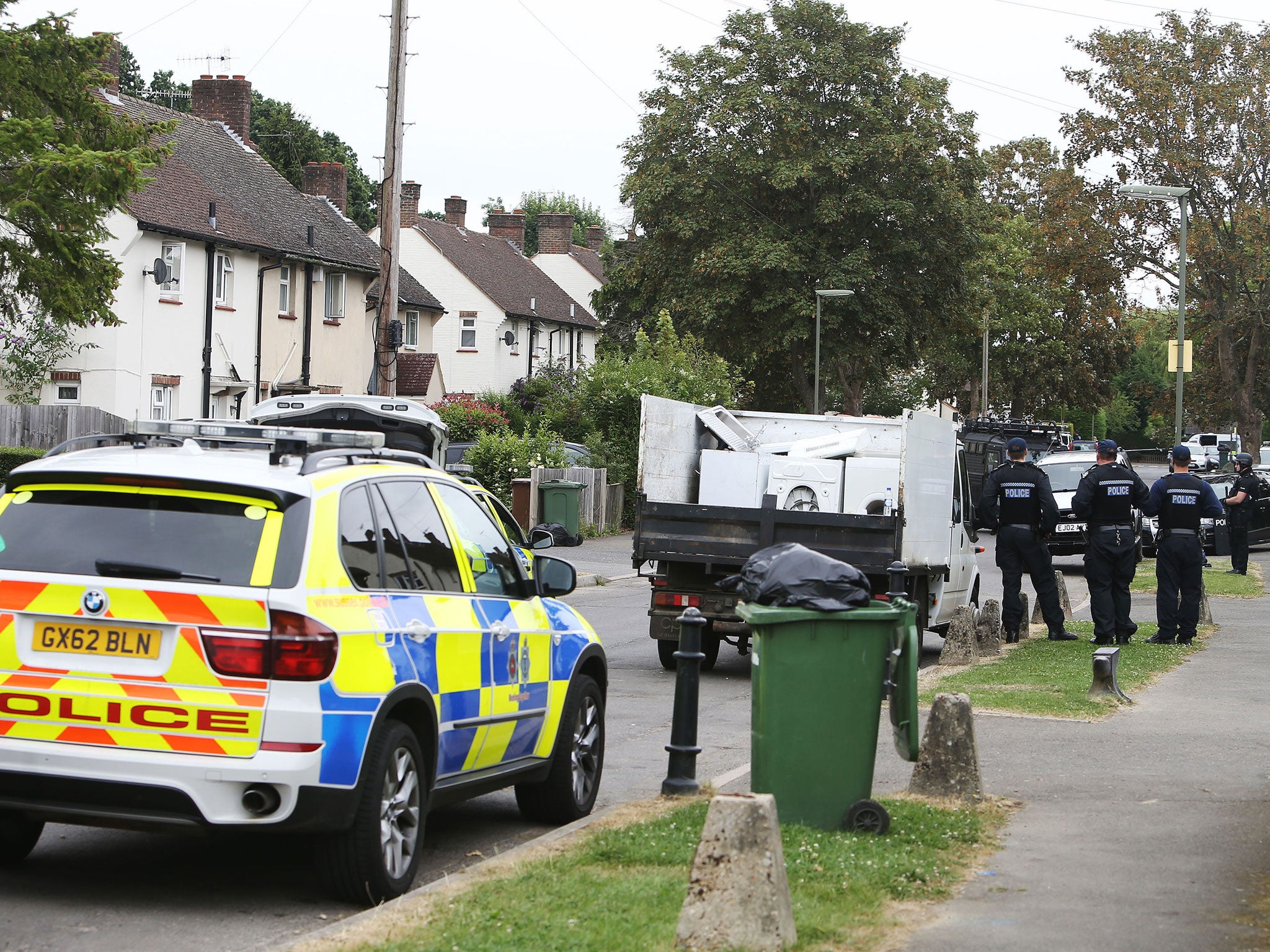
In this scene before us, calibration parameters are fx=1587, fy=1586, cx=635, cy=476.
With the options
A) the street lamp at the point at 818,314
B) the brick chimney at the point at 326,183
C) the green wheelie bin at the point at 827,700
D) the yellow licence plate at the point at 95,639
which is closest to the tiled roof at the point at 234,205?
the brick chimney at the point at 326,183

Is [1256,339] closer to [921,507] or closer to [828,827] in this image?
[921,507]

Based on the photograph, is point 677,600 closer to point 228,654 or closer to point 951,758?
point 951,758

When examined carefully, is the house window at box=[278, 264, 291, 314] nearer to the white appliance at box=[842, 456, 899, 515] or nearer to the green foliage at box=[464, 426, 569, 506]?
the green foliage at box=[464, 426, 569, 506]

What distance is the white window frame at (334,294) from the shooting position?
40344 mm

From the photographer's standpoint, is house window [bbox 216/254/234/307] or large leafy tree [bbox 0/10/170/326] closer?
large leafy tree [bbox 0/10/170/326]

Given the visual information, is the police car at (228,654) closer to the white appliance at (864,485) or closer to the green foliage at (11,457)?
the white appliance at (864,485)

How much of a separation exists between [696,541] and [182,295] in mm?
22443

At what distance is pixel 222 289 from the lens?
1375 inches

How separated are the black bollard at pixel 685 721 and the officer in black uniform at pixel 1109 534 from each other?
851 centimetres

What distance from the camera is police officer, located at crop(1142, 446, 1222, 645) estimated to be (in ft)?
50.9

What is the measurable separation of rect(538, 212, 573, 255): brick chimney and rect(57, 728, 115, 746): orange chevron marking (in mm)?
70306

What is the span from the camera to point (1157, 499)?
51.3ft

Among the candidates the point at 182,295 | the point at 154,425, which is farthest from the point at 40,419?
the point at 154,425

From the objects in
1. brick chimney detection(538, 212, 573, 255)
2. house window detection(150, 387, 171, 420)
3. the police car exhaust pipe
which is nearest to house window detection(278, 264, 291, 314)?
house window detection(150, 387, 171, 420)
